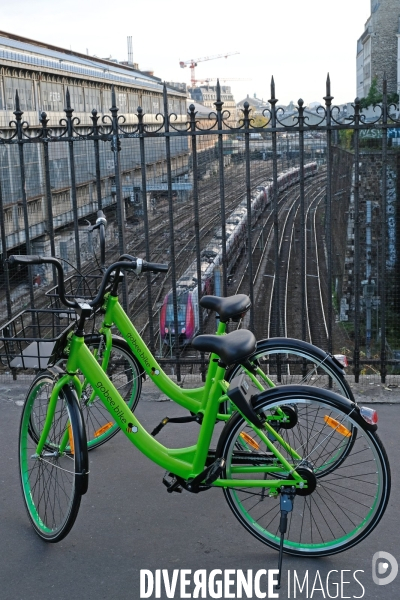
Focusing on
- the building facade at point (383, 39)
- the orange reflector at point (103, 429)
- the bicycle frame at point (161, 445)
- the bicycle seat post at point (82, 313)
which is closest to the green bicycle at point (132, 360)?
the orange reflector at point (103, 429)

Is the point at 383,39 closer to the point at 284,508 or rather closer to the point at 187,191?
the point at 187,191

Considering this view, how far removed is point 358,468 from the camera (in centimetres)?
338

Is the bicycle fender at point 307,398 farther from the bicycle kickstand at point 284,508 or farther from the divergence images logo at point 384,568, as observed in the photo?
the divergence images logo at point 384,568

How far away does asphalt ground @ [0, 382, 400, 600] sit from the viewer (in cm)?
263

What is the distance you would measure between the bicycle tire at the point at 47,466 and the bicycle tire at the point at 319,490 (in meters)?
0.68

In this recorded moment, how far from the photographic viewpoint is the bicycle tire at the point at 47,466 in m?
2.93

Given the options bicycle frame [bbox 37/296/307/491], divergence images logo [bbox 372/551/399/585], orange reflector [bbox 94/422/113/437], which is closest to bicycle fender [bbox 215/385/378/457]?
bicycle frame [bbox 37/296/307/491]

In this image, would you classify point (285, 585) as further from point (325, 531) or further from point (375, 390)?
point (375, 390)

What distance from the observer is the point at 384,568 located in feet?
8.84

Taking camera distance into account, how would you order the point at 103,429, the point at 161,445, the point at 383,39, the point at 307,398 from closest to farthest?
the point at 307,398
the point at 161,445
the point at 103,429
the point at 383,39

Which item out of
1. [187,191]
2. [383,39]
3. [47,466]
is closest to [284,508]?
[47,466]

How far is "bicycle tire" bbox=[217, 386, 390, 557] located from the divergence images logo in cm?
11

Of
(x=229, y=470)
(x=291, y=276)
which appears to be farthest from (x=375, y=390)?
(x=291, y=276)

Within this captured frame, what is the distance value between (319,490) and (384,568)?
2.03 feet
